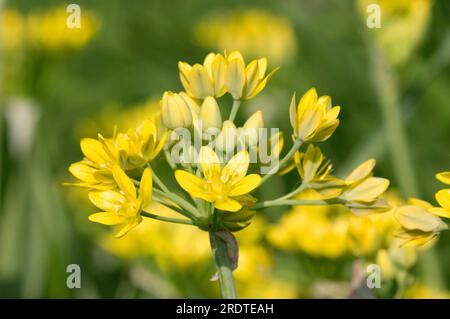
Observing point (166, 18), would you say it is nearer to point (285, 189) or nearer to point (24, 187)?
point (285, 189)

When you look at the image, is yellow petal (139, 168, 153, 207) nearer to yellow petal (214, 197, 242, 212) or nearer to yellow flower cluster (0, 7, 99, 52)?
yellow petal (214, 197, 242, 212)

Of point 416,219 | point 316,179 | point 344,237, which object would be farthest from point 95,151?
point 344,237

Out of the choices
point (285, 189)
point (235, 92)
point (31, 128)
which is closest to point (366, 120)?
point (285, 189)

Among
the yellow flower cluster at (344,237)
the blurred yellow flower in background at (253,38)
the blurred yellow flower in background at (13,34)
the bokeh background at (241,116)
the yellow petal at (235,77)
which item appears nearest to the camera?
the yellow petal at (235,77)

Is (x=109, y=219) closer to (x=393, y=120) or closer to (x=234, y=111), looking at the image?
(x=234, y=111)

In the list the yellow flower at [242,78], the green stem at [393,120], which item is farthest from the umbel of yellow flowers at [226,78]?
the green stem at [393,120]

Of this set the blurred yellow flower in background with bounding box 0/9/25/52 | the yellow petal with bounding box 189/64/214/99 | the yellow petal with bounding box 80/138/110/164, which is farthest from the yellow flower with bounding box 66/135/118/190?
the blurred yellow flower in background with bounding box 0/9/25/52

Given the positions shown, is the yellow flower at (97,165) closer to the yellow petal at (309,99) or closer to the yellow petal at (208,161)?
the yellow petal at (208,161)
